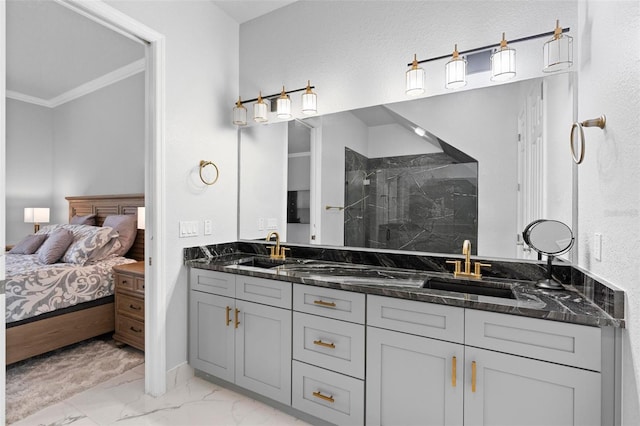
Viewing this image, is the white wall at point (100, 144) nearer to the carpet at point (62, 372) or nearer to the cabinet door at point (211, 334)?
the carpet at point (62, 372)

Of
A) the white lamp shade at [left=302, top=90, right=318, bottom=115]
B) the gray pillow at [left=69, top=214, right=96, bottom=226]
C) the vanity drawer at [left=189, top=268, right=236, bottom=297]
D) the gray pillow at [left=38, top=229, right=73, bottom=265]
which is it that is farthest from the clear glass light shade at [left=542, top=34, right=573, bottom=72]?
the gray pillow at [left=69, top=214, right=96, bottom=226]

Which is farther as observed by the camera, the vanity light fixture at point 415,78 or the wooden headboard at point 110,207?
the wooden headboard at point 110,207

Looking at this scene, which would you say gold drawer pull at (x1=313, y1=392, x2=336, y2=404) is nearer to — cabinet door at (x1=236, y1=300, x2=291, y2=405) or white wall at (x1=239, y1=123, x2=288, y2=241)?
cabinet door at (x1=236, y1=300, x2=291, y2=405)

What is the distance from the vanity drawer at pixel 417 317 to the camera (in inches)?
57.5

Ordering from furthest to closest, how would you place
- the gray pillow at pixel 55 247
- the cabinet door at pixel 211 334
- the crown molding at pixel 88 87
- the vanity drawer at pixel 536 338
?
1. the crown molding at pixel 88 87
2. the gray pillow at pixel 55 247
3. the cabinet door at pixel 211 334
4. the vanity drawer at pixel 536 338

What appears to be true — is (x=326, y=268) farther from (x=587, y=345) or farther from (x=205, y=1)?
(x=205, y=1)

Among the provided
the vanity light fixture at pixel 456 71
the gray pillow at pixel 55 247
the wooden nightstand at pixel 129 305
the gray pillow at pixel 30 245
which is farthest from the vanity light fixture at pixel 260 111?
the gray pillow at pixel 30 245

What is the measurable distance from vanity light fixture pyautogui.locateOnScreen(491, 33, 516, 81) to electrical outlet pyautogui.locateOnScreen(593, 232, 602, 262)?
927 mm

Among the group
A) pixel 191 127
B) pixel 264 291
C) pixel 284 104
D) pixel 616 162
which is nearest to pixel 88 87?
pixel 191 127

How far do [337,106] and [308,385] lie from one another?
6.01 feet

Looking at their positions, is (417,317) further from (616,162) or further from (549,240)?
(616,162)

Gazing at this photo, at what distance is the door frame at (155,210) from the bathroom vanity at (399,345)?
8.9 inches

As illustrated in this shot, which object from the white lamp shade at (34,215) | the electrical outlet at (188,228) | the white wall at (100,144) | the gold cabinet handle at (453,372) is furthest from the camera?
the white lamp shade at (34,215)

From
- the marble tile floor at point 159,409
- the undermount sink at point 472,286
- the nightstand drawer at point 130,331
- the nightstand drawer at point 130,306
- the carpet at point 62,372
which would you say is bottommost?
the marble tile floor at point 159,409
